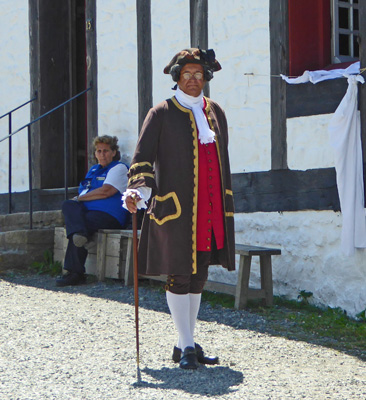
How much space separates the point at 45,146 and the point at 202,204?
5.07 m

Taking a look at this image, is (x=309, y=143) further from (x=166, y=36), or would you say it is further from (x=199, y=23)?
(x=166, y=36)

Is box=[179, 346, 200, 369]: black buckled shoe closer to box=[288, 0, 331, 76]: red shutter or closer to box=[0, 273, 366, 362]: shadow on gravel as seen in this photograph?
box=[0, 273, 366, 362]: shadow on gravel

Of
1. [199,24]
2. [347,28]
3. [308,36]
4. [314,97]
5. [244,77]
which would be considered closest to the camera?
[314,97]

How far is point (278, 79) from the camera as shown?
6.42 meters

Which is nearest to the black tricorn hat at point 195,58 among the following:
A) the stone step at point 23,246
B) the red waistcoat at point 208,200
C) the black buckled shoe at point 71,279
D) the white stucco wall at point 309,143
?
the red waistcoat at point 208,200

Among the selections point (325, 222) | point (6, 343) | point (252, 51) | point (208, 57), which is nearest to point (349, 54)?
point (252, 51)

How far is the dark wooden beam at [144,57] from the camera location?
7816 millimetres

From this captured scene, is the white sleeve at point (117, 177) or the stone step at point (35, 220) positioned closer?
the white sleeve at point (117, 177)

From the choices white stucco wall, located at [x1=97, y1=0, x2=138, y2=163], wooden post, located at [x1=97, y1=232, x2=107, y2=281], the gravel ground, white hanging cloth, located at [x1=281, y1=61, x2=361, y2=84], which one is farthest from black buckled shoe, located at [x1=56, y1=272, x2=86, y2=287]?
white hanging cloth, located at [x1=281, y1=61, x2=361, y2=84]

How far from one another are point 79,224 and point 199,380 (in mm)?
3489

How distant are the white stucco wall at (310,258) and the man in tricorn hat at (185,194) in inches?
62.6

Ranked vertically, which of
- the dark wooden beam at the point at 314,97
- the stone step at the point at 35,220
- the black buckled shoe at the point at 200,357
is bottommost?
the black buckled shoe at the point at 200,357

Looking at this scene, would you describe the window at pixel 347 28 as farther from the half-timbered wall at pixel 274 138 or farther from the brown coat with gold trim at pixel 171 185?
the brown coat with gold trim at pixel 171 185

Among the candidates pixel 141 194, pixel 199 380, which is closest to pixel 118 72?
pixel 141 194
